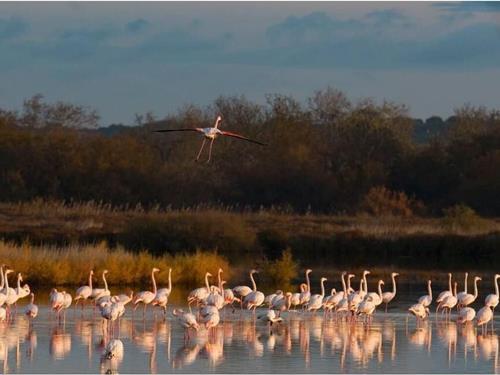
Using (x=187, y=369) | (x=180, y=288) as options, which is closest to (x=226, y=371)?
(x=187, y=369)

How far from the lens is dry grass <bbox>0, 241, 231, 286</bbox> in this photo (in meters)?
28.8

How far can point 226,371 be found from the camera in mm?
16719

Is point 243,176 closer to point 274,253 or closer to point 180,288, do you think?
point 274,253

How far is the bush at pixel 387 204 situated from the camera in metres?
54.2

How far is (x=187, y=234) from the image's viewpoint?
4022cm

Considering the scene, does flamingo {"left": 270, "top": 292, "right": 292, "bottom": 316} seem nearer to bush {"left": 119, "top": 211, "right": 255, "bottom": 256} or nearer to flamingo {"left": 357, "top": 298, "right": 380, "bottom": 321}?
flamingo {"left": 357, "top": 298, "right": 380, "bottom": 321}

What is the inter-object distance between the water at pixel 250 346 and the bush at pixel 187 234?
1615cm

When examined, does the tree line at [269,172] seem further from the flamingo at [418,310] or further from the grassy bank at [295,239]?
the flamingo at [418,310]

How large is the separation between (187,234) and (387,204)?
1642 cm

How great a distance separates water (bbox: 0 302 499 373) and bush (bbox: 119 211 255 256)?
16.2m

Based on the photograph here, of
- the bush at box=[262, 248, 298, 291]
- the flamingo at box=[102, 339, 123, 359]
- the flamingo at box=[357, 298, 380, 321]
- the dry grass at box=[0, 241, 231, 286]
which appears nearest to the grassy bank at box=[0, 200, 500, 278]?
the bush at box=[262, 248, 298, 291]

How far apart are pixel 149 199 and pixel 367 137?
14.5 metres

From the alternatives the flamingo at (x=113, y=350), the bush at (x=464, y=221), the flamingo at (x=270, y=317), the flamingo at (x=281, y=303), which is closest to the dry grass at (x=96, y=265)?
the flamingo at (x=281, y=303)

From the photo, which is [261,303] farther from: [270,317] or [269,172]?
[269,172]
